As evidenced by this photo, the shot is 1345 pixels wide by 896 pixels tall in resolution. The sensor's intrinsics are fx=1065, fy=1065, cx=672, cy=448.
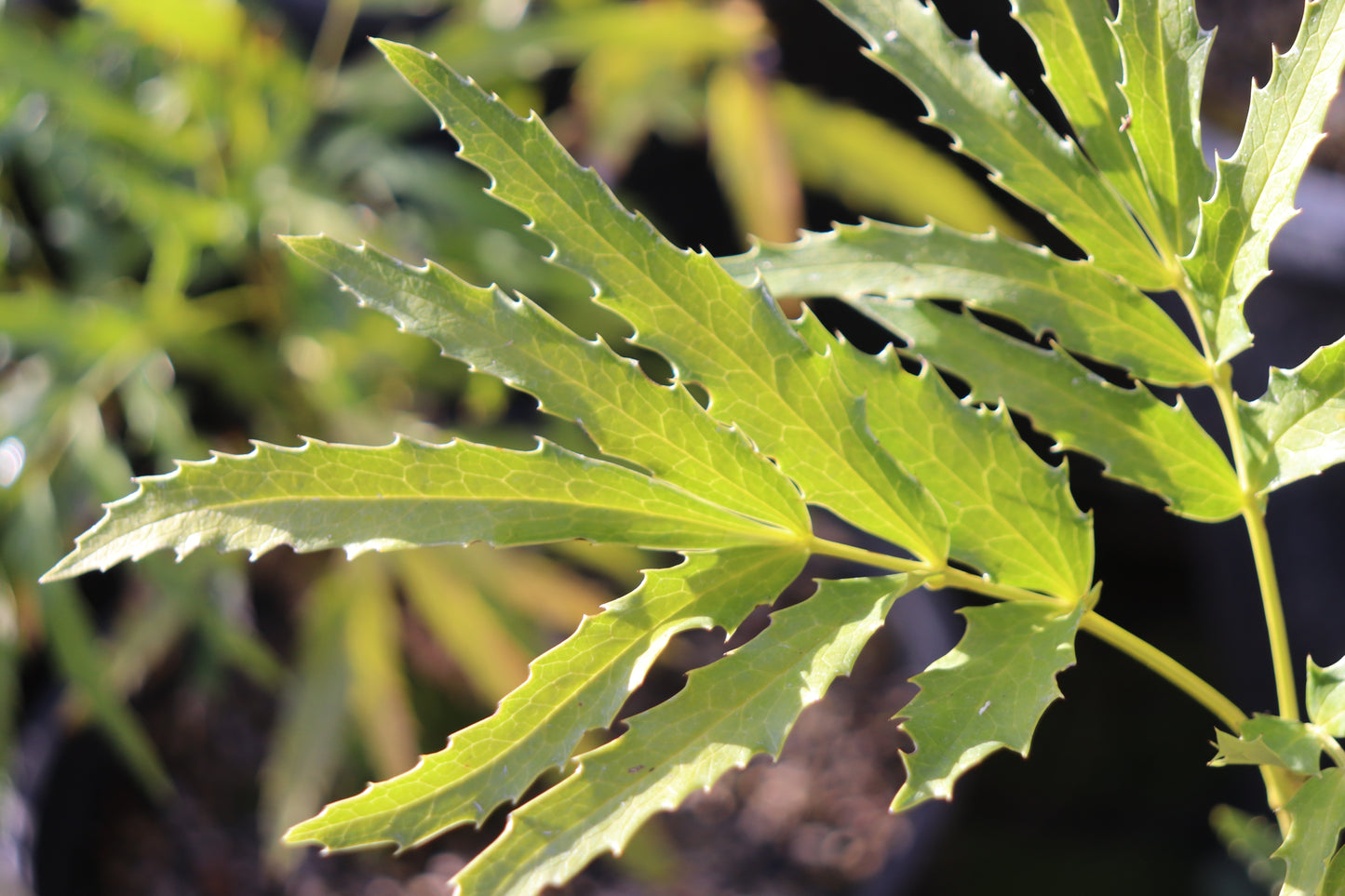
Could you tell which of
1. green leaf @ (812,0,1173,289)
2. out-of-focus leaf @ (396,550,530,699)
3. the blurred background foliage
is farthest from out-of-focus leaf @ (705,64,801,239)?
green leaf @ (812,0,1173,289)

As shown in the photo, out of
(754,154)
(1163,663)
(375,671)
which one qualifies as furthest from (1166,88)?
(375,671)

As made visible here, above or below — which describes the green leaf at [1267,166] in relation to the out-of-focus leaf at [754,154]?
above

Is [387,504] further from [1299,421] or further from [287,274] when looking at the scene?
[287,274]

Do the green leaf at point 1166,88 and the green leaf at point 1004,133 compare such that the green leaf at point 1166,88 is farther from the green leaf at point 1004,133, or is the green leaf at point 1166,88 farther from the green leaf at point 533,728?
the green leaf at point 533,728

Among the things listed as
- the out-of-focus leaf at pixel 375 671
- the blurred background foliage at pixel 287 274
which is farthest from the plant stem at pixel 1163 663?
the out-of-focus leaf at pixel 375 671

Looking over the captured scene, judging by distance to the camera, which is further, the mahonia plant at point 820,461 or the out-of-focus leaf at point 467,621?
the out-of-focus leaf at point 467,621

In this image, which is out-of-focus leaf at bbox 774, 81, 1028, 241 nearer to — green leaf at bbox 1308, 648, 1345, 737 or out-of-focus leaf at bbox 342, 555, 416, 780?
out-of-focus leaf at bbox 342, 555, 416, 780
